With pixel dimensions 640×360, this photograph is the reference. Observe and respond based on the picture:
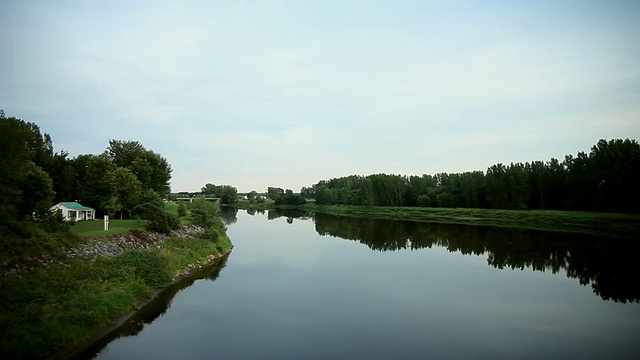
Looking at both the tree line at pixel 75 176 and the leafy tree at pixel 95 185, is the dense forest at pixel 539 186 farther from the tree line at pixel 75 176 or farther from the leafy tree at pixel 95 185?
the leafy tree at pixel 95 185

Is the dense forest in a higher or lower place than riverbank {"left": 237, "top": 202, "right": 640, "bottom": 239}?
higher

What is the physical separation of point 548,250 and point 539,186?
43656 millimetres

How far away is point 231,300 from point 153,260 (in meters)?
6.08

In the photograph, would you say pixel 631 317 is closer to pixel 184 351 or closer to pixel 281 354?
pixel 281 354

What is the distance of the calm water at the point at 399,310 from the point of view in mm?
13852

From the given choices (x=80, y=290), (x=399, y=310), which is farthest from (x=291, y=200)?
(x=80, y=290)

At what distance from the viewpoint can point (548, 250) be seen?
37.1 metres

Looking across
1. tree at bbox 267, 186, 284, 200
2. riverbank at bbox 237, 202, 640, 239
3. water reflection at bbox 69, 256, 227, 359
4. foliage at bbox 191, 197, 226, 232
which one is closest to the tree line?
foliage at bbox 191, 197, 226, 232

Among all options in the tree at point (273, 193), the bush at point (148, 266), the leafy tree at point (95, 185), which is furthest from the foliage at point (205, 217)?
the tree at point (273, 193)

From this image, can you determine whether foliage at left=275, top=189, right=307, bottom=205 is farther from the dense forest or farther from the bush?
the bush

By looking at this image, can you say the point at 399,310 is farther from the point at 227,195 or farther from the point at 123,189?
the point at 227,195

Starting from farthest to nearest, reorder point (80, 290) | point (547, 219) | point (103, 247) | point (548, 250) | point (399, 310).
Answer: point (547, 219)
point (548, 250)
point (103, 247)
point (399, 310)
point (80, 290)

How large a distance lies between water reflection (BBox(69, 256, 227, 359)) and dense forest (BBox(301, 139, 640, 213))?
6467 centimetres

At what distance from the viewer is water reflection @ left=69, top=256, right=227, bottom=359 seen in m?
13.1
